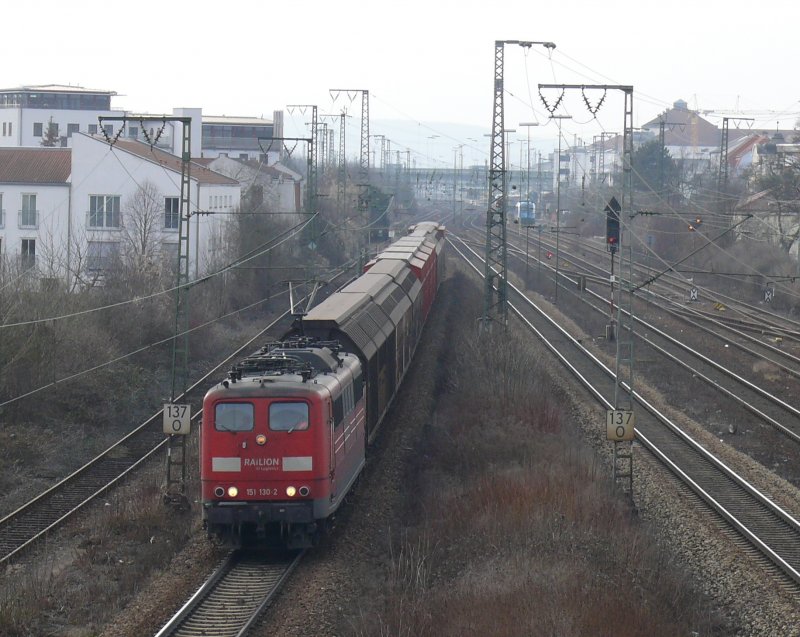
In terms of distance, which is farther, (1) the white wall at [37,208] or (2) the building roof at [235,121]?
(2) the building roof at [235,121]

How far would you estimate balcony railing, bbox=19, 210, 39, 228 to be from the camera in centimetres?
4647

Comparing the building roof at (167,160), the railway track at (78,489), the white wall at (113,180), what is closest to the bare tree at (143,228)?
the white wall at (113,180)

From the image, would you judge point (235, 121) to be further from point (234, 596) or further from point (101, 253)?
point (234, 596)

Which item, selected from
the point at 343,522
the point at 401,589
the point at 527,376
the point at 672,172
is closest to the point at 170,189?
the point at 527,376

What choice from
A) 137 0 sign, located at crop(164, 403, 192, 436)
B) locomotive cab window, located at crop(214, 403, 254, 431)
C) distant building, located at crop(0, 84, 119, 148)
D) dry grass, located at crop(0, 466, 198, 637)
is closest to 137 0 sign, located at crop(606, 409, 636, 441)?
137 0 sign, located at crop(164, 403, 192, 436)

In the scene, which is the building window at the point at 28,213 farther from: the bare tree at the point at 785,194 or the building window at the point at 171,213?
the bare tree at the point at 785,194

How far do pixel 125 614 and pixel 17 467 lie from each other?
10353mm

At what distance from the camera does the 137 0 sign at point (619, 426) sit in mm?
20703

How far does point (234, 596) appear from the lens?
1352 centimetres

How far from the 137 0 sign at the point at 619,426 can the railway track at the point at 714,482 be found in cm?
176

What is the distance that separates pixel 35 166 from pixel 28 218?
2.71 m

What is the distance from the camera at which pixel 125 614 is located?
12844 millimetres

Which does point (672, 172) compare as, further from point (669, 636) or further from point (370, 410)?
point (669, 636)

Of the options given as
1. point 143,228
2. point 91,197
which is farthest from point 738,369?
point 91,197
